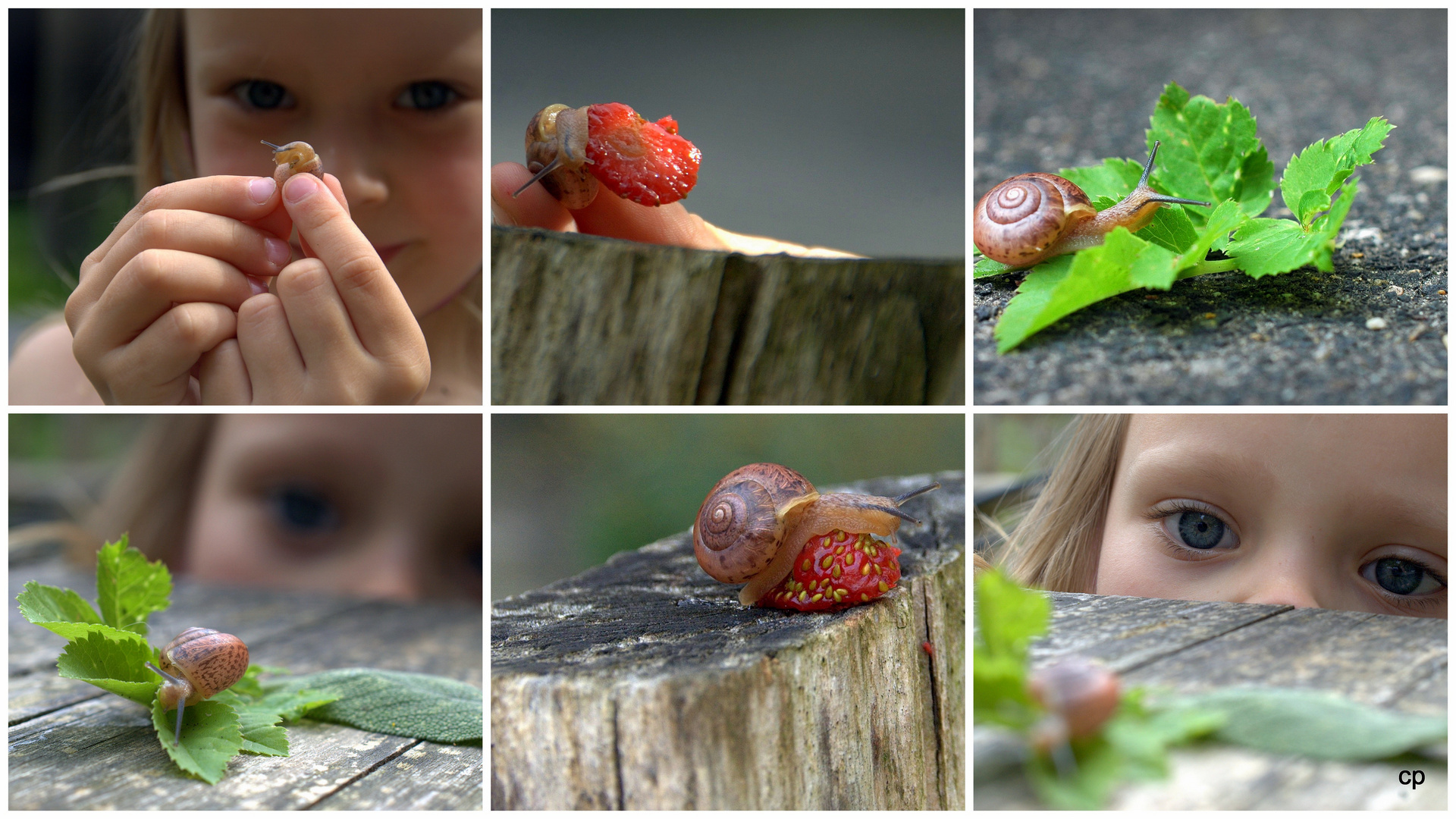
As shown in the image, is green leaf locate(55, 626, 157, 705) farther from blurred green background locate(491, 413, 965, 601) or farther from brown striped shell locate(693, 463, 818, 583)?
blurred green background locate(491, 413, 965, 601)

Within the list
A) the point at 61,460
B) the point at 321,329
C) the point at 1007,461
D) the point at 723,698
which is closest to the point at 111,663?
the point at 321,329

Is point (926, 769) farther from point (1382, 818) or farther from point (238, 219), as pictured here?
point (238, 219)

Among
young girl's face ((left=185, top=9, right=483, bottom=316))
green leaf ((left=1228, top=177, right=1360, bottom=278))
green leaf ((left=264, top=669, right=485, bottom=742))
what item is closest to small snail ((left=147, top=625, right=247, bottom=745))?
green leaf ((left=264, top=669, right=485, bottom=742))

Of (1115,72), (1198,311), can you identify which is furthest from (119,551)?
(1115,72)

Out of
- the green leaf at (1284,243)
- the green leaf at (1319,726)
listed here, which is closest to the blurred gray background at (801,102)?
the green leaf at (1284,243)

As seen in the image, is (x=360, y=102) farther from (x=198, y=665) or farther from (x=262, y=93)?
(x=198, y=665)

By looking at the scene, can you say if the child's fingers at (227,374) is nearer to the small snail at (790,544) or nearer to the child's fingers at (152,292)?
the child's fingers at (152,292)

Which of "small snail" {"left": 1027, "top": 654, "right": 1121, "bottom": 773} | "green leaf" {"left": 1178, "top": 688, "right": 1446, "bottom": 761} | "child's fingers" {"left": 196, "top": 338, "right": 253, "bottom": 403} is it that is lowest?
"green leaf" {"left": 1178, "top": 688, "right": 1446, "bottom": 761}
